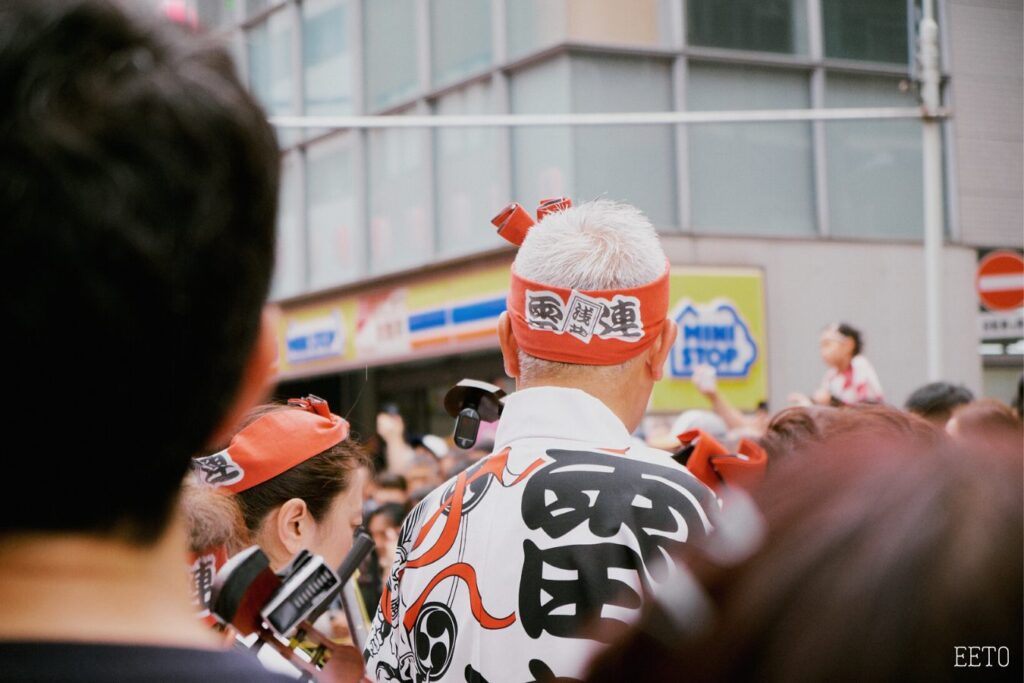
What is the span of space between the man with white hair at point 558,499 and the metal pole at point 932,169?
24.9 ft

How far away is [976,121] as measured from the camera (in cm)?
1431

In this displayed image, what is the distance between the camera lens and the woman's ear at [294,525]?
9.50 feet

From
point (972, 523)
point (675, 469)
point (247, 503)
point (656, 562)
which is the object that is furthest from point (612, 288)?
point (972, 523)

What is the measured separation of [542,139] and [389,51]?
10.8 ft

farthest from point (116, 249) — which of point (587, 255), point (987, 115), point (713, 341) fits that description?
point (987, 115)

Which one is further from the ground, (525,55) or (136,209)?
(525,55)

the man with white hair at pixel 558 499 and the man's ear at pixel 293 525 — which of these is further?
the man's ear at pixel 293 525

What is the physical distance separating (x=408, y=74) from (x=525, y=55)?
7.80 feet

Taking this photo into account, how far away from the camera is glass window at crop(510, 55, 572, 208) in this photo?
1289 centimetres

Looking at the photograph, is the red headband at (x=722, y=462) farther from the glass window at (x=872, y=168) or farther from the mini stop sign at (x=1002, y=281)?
the glass window at (x=872, y=168)

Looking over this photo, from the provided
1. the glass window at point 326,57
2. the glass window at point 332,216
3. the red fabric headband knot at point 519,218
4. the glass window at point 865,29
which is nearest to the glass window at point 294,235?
the glass window at point 332,216

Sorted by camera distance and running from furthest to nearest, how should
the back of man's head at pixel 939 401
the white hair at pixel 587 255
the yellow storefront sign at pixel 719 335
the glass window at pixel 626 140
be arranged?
1. the glass window at pixel 626 140
2. the yellow storefront sign at pixel 719 335
3. the back of man's head at pixel 939 401
4. the white hair at pixel 587 255

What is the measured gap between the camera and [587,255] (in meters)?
2.42

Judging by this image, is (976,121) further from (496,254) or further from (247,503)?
(247,503)
